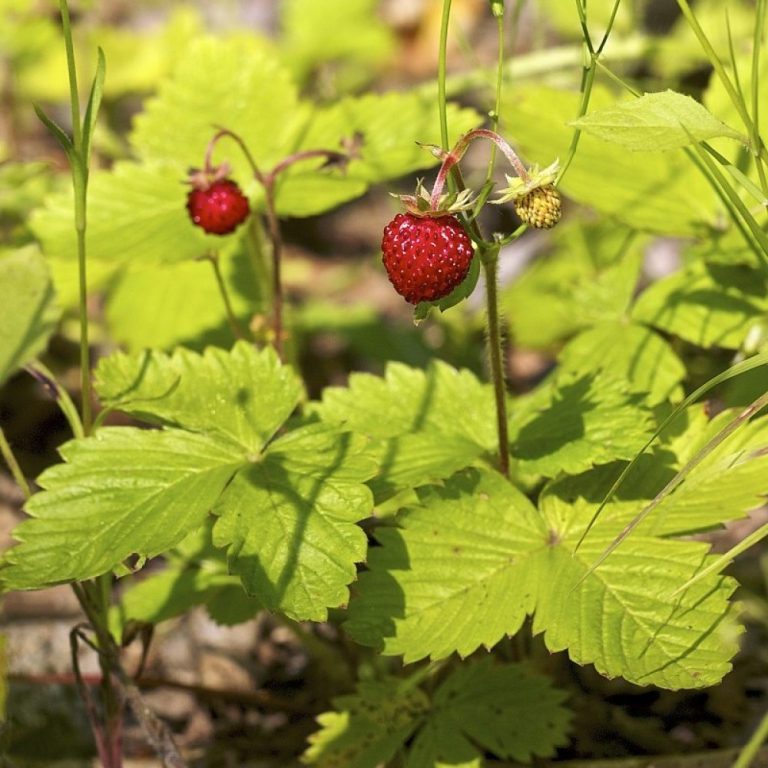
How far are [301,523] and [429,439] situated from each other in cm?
30

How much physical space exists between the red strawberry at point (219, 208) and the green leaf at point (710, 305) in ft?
2.41

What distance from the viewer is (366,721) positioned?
155cm

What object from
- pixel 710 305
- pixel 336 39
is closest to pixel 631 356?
pixel 710 305

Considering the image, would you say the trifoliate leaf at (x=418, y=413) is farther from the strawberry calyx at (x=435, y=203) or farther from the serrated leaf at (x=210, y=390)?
the strawberry calyx at (x=435, y=203)

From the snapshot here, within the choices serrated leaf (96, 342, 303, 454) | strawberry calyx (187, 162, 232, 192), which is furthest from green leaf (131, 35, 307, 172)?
serrated leaf (96, 342, 303, 454)

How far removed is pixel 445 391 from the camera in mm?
1662

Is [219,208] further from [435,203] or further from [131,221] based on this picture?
[435,203]

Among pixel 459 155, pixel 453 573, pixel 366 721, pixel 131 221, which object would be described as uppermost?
pixel 459 155

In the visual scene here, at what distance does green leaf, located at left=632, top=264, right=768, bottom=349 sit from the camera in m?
1.76

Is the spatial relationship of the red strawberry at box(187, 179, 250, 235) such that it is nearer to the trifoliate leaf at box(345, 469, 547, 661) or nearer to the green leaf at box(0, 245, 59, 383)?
the green leaf at box(0, 245, 59, 383)

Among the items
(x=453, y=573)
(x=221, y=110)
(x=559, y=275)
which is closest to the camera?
(x=453, y=573)

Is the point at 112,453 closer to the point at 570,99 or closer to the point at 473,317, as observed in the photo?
the point at 570,99

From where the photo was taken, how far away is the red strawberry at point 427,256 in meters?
1.20

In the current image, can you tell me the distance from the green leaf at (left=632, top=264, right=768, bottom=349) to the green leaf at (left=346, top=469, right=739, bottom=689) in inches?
17.3
